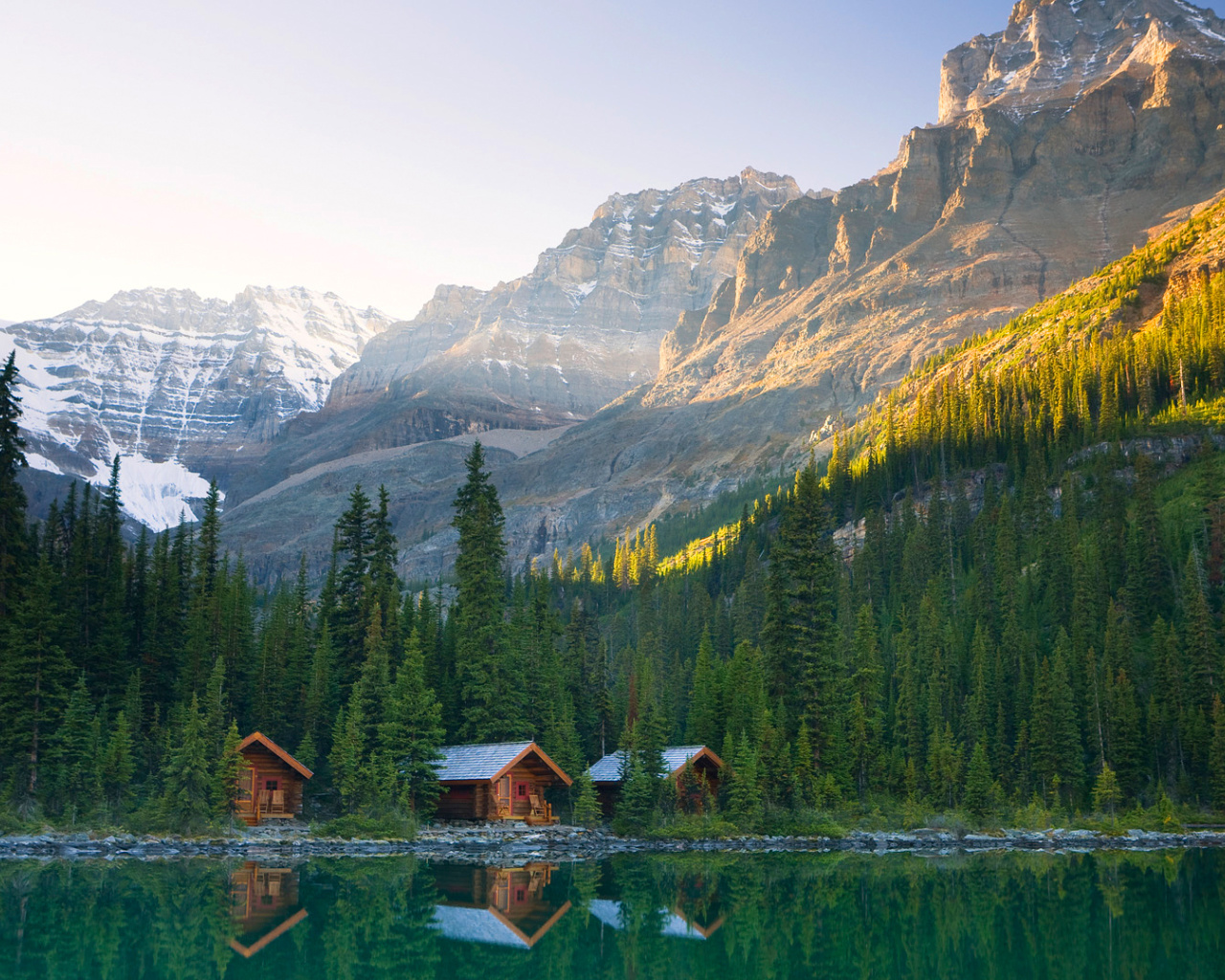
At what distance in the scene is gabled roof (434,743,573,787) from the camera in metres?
57.1

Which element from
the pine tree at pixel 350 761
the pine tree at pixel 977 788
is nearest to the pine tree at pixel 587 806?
the pine tree at pixel 350 761

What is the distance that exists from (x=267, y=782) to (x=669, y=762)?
2020 centimetres

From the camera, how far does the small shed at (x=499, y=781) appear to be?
5750 cm

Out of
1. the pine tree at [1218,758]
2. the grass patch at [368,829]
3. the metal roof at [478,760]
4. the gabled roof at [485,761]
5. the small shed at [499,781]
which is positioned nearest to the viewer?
the grass patch at [368,829]

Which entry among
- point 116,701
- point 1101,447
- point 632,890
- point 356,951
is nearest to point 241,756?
point 116,701

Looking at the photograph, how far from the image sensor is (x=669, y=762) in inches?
2416

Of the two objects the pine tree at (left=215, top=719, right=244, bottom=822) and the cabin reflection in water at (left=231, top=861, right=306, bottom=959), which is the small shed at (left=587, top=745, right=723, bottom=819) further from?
the cabin reflection in water at (left=231, top=861, right=306, bottom=959)

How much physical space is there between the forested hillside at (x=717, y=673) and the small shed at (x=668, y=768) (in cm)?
136

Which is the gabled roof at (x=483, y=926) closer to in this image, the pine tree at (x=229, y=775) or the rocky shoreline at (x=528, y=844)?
the rocky shoreline at (x=528, y=844)

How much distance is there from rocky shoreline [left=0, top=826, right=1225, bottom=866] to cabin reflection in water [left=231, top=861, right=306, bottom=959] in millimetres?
7976

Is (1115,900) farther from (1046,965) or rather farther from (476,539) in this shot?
(476,539)

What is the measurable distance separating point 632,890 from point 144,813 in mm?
24913

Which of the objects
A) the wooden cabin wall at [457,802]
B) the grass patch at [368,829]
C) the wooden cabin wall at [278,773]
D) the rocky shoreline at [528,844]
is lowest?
the rocky shoreline at [528,844]

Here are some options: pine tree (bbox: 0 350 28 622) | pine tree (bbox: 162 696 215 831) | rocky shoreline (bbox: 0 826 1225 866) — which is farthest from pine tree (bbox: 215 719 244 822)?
pine tree (bbox: 0 350 28 622)
